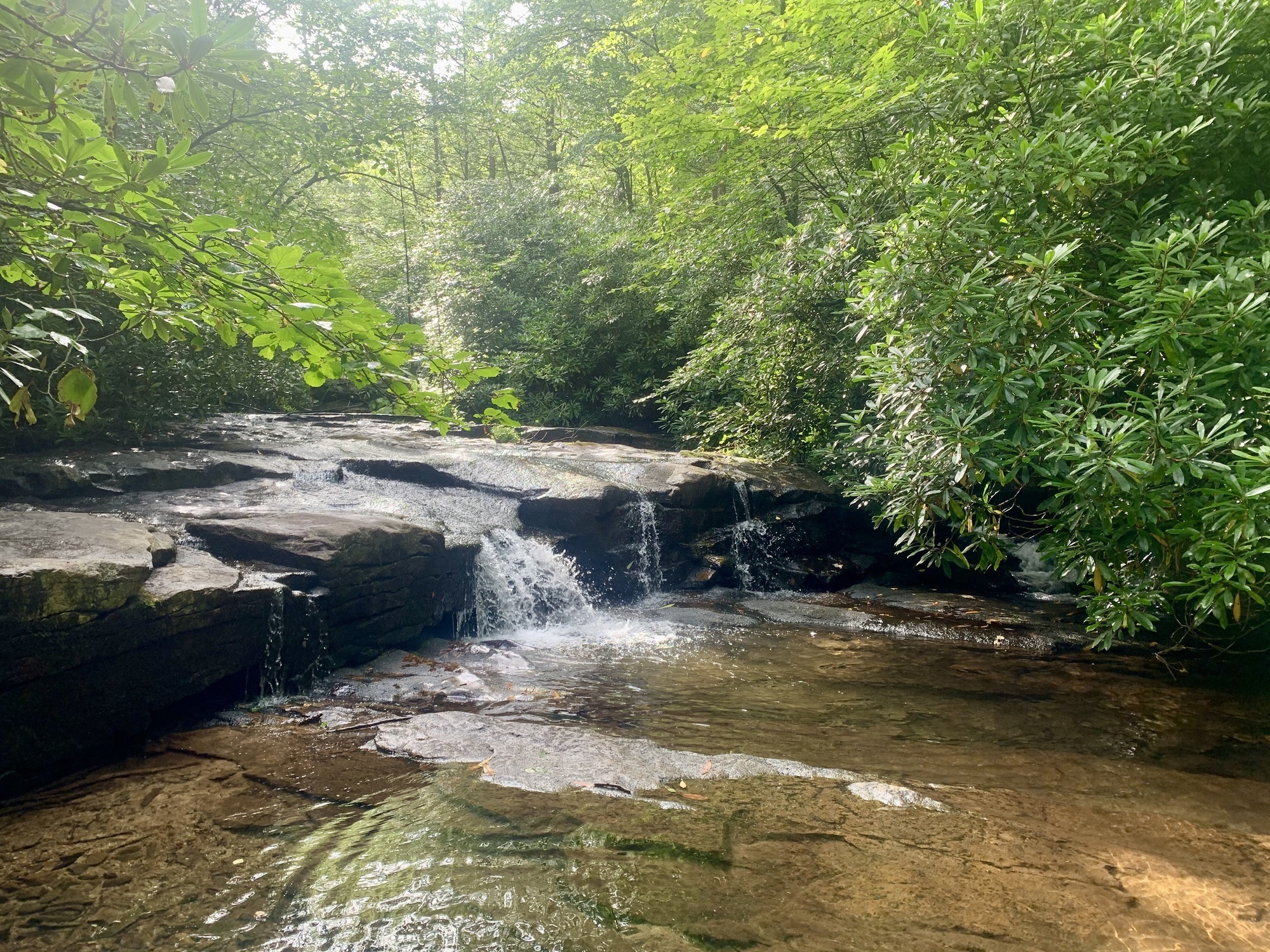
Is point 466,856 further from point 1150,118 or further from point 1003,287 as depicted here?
point 1150,118

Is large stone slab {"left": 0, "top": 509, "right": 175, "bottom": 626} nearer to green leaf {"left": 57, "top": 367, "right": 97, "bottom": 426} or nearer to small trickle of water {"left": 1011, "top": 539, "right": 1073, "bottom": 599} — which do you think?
green leaf {"left": 57, "top": 367, "right": 97, "bottom": 426}

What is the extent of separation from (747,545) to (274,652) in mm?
6546

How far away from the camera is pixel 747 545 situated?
1045 cm

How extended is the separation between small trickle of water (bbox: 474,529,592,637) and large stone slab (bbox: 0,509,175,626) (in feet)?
10.6

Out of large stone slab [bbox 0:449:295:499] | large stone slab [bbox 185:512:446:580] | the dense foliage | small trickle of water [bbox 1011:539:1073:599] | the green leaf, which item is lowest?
small trickle of water [bbox 1011:539:1073:599]

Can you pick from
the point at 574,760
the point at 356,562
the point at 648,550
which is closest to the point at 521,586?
the point at 648,550

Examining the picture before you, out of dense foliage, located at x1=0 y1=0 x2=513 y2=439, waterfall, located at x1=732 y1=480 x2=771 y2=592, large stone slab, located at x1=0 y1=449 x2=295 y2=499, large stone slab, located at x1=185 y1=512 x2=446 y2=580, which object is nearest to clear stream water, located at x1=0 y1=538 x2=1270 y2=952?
large stone slab, located at x1=185 y1=512 x2=446 y2=580

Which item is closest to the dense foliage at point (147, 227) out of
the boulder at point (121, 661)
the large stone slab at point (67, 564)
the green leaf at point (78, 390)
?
the green leaf at point (78, 390)

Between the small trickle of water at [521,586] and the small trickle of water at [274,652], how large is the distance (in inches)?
96.6

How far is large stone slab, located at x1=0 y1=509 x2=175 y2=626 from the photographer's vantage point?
4.18m

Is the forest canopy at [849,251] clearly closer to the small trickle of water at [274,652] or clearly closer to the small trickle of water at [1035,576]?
the small trickle of water at [1035,576]

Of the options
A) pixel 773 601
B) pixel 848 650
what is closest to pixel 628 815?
pixel 848 650

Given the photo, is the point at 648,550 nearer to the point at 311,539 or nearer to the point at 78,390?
the point at 311,539

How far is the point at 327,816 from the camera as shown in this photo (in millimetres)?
3566
